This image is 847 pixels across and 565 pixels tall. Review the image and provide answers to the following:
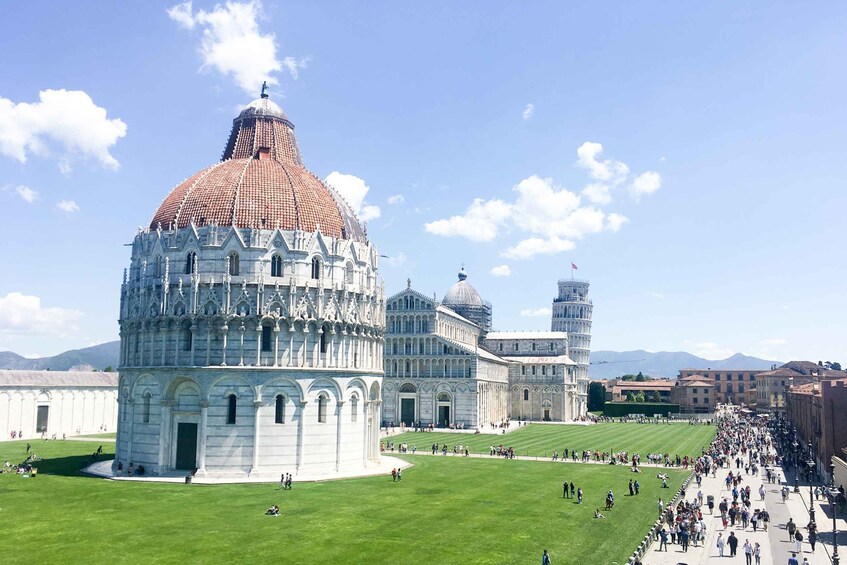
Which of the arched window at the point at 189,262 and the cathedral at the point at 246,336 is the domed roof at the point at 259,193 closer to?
the cathedral at the point at 246,336

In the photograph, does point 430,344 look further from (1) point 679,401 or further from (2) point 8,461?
(1) point 679,401

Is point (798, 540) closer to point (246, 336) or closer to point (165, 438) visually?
point (246, 336)

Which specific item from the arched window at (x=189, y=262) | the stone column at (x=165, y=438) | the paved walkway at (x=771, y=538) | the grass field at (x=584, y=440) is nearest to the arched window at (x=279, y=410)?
the stone column at (x=165, y=438)

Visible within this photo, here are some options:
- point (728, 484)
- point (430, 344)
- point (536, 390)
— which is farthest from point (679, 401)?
point (728, 484)

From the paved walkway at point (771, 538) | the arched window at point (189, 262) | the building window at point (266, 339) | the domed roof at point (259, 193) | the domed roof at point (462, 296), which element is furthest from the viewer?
the domed roof at point (462, 296)

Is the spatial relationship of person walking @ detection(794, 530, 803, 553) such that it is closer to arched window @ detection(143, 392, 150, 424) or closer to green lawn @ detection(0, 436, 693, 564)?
green lawn @ detection(0, 436, 693, 564)

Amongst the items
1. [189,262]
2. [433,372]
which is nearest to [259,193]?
[189,262]
